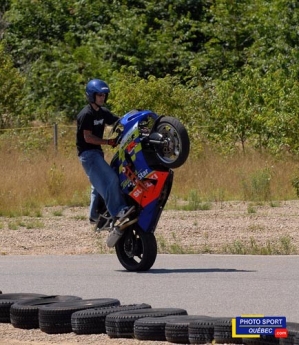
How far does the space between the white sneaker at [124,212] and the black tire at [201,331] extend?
3.81m

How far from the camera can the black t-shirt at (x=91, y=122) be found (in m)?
11.4

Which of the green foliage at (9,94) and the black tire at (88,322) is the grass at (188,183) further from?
the black tire at (88,322)

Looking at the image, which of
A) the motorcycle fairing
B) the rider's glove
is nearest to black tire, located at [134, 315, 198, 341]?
the motorcycle fairing

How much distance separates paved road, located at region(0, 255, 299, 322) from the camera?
9086 millimetres

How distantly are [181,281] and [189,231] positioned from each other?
15.8ft

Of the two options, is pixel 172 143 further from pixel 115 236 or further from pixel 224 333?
pixel 224 333

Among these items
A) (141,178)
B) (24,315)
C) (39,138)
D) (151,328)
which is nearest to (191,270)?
(141,178)

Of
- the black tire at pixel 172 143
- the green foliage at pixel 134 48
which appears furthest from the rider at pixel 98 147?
the green foliage at pixel 134 48

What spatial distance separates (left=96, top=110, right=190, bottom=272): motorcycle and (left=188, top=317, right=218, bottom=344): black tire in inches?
141

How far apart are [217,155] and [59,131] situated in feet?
25.5

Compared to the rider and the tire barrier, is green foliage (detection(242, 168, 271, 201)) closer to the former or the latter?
the rider

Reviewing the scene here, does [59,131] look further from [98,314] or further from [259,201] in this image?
[98,314]

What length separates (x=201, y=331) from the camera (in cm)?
741

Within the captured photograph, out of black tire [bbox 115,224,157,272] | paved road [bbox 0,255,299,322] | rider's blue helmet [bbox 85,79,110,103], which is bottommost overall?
paved road [bbox 0,255,299,322]
